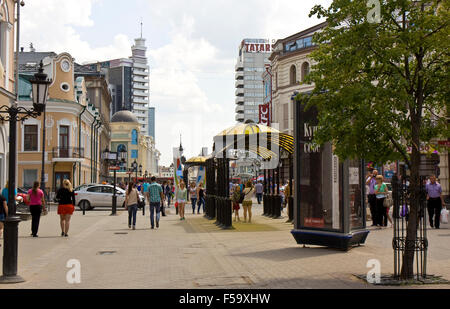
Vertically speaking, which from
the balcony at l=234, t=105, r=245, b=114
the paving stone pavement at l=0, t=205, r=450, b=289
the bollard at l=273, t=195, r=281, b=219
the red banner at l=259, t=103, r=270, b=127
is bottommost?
the paving stone pavement at l=0, t=205, r=450, b=289

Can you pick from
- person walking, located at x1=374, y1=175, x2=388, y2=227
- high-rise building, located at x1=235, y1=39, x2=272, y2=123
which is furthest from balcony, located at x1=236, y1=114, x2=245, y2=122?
person walking, located at x1=374, y1=175, x2=388, y2=227

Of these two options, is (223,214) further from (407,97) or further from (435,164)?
(435,164)

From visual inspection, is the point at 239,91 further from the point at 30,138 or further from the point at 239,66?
the point at 30,138

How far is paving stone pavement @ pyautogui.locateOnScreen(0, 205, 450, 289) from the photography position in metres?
9.58

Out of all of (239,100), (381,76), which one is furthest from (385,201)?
(239,100)

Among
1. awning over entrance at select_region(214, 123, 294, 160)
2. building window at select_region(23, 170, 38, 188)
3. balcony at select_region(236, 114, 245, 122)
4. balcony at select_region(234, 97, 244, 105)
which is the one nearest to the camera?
awning over entrance at select_region(214, 123, 294, 160)

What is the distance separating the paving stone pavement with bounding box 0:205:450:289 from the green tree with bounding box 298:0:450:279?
1.99 m

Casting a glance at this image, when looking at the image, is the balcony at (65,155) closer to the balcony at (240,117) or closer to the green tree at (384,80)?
the green tree at (384,80)

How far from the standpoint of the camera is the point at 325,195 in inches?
541

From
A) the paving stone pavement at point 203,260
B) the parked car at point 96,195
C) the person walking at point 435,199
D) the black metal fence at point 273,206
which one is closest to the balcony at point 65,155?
the parked car at point 96,195

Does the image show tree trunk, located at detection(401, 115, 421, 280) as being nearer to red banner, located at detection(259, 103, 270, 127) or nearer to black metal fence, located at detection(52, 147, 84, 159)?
black metal fence, located at detection(52, 147, 84, 159)
